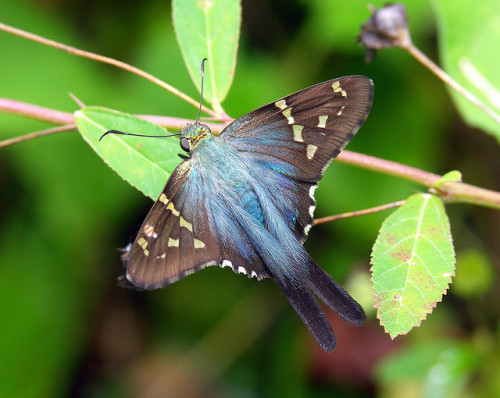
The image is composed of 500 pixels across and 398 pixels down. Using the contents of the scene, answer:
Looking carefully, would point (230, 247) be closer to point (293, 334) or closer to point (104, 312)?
point (293, 334)

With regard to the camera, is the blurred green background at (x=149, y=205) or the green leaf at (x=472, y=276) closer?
the green leaf at (x=472, y=276)

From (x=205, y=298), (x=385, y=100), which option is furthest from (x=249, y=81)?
(x=205, y=298)

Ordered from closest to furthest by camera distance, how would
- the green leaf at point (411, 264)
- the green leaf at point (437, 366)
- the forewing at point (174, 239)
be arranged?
1. the green leaf at point (411, 264)
2. the forewing at point (174, 239)
3. the green leaf at point (437, 366)

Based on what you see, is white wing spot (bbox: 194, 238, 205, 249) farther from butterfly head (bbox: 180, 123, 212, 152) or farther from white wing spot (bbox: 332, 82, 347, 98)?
white wing spot (bbox: 332, 82, 347, 98)

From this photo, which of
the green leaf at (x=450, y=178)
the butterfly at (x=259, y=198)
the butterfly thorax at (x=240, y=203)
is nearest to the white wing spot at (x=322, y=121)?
the butterfly at (x=259, y=198)

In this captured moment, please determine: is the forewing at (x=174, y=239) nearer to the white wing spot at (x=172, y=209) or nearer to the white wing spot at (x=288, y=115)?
the white wing spot at (x=172, y=209)

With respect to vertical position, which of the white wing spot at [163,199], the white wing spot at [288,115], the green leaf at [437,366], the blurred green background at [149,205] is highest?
the white wing spot at [163,199]
